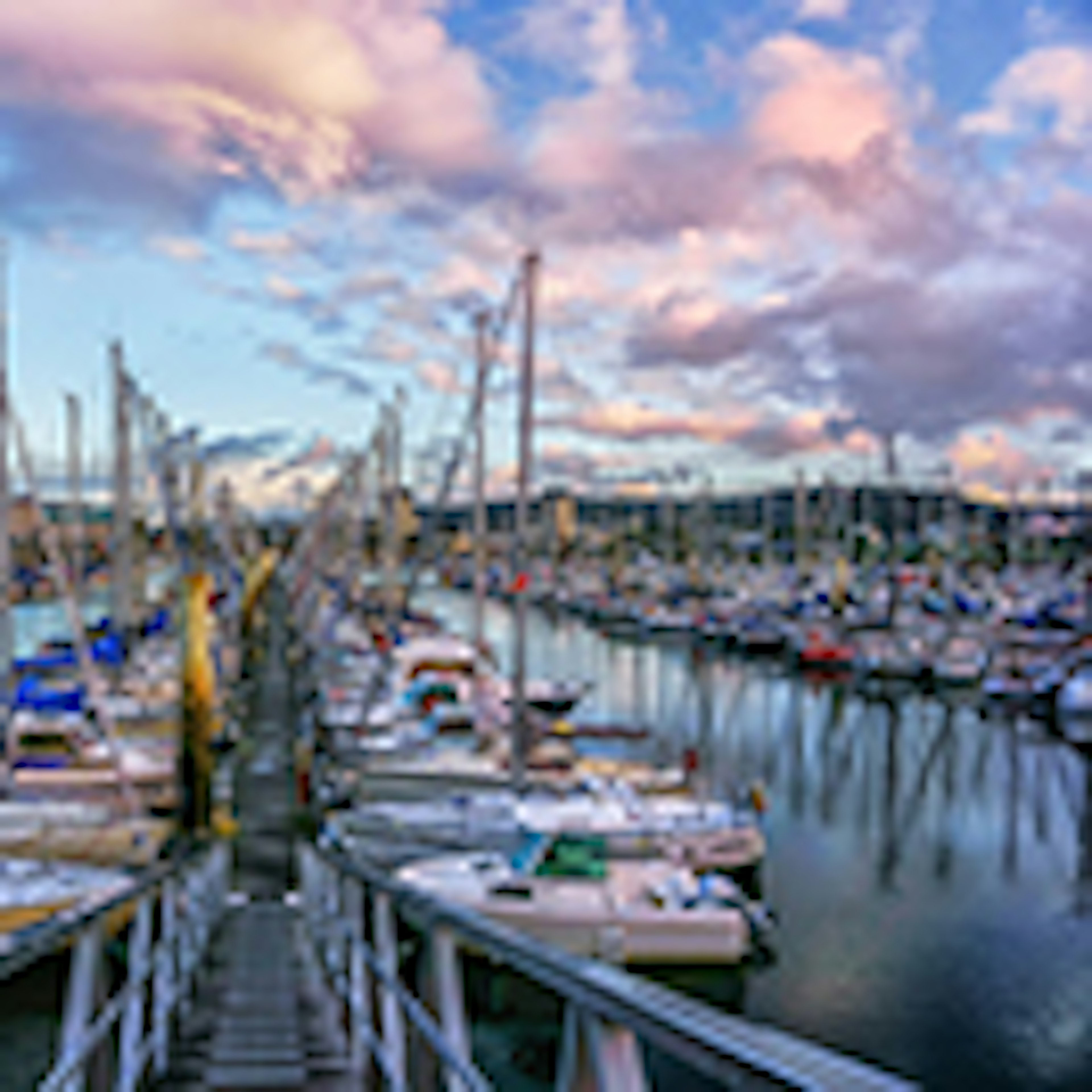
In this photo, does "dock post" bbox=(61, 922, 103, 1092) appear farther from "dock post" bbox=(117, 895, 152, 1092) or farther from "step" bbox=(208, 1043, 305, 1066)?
"step" bbox=(208, 1043, 305, 1066)

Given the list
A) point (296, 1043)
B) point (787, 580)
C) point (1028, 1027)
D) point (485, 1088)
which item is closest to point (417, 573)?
point (1028, 1027)

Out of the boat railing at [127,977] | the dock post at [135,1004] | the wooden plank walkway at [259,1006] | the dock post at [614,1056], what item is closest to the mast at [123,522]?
the wooden plank walkway at [259,1006]

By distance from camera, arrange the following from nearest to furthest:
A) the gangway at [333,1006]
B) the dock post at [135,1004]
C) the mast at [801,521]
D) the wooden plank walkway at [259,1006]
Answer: the gangway at [333,1006] < the dock post at [135,1004] < the wooden plank walkway at [259,1006] < the mast at [801,521]

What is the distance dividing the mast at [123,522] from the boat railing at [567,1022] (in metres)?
34.1

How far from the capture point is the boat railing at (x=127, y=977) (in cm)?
374

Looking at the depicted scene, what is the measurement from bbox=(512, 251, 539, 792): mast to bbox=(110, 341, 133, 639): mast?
19.6 metres

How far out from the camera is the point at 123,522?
4053cm

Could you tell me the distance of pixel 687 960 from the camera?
15984 millimetres

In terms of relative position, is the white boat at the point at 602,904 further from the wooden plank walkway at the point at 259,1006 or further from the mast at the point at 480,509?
the mast at the point at 480,509

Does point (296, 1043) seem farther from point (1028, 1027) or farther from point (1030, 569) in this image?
point (1030, 569)

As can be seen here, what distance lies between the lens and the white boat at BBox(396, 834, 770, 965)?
15.6 m

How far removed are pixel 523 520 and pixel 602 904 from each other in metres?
9.31

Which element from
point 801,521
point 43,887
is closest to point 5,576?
point 43,887

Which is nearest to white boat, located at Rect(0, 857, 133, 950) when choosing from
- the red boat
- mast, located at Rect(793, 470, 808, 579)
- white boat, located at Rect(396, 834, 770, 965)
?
white boat, located at Rect(396, 834, 770, 965)
